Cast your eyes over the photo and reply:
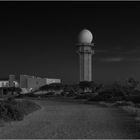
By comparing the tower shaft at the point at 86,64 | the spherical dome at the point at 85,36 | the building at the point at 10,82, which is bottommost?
the building at the point at 10,82

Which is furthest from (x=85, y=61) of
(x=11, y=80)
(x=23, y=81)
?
(x=11, y=80)

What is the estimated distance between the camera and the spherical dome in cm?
8022

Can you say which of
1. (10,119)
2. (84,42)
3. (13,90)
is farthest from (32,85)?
(10,119)

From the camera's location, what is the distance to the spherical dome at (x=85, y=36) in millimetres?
80225

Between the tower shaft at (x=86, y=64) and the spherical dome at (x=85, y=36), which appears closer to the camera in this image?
the spherical dome at (x=85, y=36)

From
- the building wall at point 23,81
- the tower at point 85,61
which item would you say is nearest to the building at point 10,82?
the building wall at point 23,81

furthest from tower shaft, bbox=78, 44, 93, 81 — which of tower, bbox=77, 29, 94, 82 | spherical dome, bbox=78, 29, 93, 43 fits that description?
spherical dome, bbox=78, 29, 93, 43

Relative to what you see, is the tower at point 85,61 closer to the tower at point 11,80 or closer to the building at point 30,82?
the building at point 30,82

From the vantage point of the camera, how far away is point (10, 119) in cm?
1511

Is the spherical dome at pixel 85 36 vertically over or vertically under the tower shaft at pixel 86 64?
over

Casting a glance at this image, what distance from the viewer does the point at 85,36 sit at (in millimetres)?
81625

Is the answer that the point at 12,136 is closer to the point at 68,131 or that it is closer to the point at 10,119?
the point at 68,131

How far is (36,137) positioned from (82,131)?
2188 mm

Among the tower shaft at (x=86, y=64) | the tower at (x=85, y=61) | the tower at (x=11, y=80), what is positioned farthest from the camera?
the tower at (x=11, y=80)
